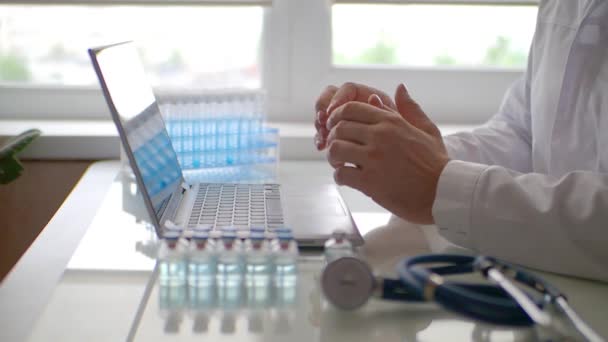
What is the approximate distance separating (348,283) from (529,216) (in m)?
0.28

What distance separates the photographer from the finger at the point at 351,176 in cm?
99

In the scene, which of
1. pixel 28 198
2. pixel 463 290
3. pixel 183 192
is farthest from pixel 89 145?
pixel 463 290

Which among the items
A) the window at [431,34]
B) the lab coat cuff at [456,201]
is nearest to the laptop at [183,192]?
the lab coat cuff at [456,201]

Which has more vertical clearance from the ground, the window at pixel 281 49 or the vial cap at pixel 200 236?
the window at pixel 281 49

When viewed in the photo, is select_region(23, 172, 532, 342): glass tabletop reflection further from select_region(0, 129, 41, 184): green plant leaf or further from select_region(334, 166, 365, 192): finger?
select_region(0, 129, 41, 184): green plant leaf

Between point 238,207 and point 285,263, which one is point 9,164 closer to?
point 238,207

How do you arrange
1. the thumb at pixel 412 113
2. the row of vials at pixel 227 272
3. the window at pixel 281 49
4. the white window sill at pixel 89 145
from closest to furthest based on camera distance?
the row of vials at pixel 227 272 → the thumb at pixel 412 113 → the white window sill at pixel 89 145 → the window at pixel 281 49

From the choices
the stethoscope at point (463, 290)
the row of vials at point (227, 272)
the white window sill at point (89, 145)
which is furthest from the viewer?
the white window sill at point (89, 145)

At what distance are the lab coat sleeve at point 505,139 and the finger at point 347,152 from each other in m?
0.31

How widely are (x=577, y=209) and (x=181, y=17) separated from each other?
1.19 m

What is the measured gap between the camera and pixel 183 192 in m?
1.15

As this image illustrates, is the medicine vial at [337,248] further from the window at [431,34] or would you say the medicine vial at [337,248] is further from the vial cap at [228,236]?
the window at [431,34]

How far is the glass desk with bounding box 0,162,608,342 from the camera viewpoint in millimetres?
710

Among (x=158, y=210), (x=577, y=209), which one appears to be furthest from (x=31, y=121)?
(x=577, y=209)
